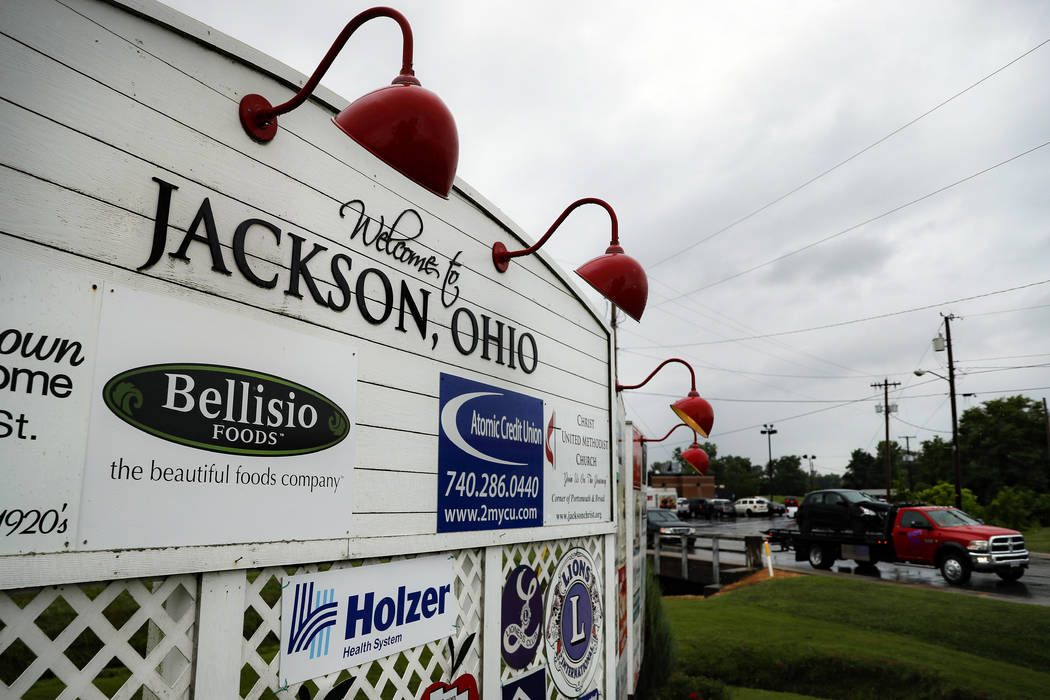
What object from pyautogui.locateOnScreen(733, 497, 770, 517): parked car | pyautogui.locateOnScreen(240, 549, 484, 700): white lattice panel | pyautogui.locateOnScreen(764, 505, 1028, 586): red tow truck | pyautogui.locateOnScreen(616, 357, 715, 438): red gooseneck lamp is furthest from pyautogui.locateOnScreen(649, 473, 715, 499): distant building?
pyautogui.locateOnScreen(240, 549, 484, 700): white lattice panel

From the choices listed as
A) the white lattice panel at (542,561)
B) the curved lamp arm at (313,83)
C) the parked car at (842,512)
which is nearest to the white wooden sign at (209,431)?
the curved lamp arm at (313,83)

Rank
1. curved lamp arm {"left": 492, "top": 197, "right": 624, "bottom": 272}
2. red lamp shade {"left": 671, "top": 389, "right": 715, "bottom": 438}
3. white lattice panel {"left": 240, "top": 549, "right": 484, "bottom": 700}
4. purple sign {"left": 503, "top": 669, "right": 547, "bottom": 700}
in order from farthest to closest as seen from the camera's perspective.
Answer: red lamp shade {"left": 671, "top": 389, "right": 715, "bottom": 438}
curved lamp arm {"left": 492, "top": 197, "right": 624, "bottom": 272}
purple sign {"left": 503, "top": 669, "right": 547, "bottom": 700}
white lattice panel {"left": 240, "top": 549, "right": 484, "bottom": 700}

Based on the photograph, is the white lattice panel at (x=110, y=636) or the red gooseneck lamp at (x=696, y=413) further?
the red gooseneck lamp at (x=696, y=413)

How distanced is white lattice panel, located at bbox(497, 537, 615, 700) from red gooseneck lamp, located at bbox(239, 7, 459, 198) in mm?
2325

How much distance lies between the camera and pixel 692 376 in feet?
20.6

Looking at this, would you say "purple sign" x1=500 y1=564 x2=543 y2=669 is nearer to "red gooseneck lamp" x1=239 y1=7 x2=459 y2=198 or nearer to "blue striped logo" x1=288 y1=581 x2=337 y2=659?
"blue striped logo" x1=288 y1=581 x2=337 y2=659

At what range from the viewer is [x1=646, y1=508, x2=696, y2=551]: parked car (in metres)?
20.7

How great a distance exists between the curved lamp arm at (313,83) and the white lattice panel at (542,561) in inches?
98.7

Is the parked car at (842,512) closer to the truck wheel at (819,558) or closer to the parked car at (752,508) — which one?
the truck wheel at (819,558)

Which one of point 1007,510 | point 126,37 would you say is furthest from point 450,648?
point 1007,510

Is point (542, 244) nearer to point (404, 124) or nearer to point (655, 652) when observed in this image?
point (404, 124)

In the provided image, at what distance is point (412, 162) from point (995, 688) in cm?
759

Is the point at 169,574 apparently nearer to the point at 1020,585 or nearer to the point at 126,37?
the point at 126,37

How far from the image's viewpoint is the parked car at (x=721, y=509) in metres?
44.7
